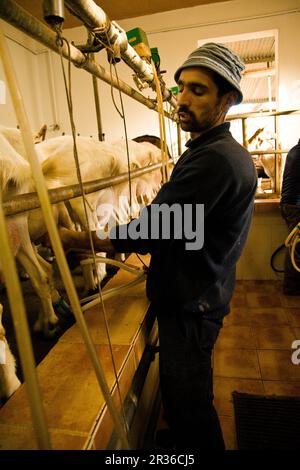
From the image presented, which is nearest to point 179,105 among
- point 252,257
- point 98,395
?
point 98,395

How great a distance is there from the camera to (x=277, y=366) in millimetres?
2346

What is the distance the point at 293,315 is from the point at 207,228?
2.33m

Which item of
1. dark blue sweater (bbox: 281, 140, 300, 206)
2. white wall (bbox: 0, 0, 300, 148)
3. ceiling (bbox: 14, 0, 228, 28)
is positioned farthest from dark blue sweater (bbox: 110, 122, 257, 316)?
ceiling (bbox: 14, 0, 228, 28)

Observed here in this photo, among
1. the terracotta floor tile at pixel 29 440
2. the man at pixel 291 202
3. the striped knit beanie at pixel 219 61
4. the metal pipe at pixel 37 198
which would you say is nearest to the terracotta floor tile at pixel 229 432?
the terracotta floor tile at pixel 29 440

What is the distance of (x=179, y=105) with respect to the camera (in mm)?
1323

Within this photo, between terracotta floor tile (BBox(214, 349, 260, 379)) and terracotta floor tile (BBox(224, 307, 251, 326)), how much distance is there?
452mm

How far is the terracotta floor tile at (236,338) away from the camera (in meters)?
2.63

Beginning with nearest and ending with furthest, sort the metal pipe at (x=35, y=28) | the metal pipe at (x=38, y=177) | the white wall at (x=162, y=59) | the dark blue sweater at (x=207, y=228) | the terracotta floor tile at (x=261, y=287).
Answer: the metal pipe at (x=38, y=177), the metal pipe at (x=35, y=28), the dark blue sweater at (x=207, y=228), the terracotta floor tile at (x=261, y=287), the white wall at (x=162, y=59)

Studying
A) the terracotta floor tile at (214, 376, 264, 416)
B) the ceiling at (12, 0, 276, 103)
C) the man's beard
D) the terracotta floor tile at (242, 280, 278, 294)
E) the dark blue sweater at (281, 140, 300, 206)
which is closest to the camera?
the man's beard

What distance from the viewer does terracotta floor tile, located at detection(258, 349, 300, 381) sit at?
7.40 feet

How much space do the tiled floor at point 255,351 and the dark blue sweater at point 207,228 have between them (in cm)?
109

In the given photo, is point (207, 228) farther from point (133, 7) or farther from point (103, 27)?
point (133, 7)

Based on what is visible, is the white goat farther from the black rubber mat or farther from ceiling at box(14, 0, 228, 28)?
ceiling at box(14, 0, 228, 28)

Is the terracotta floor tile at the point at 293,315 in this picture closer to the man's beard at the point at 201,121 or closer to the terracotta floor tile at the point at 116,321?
the terracotta floor tile at the point at 116,321
